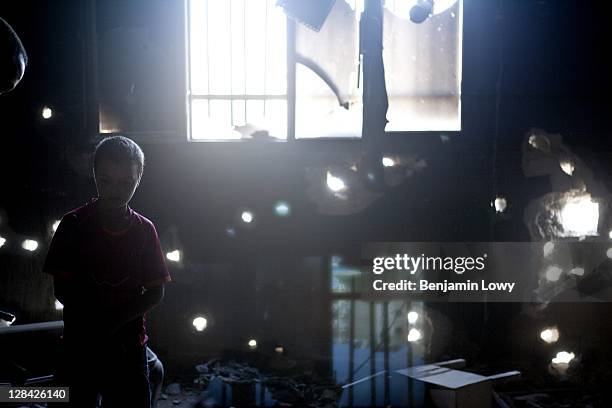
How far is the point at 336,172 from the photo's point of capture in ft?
19.7

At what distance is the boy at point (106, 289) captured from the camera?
2.20m

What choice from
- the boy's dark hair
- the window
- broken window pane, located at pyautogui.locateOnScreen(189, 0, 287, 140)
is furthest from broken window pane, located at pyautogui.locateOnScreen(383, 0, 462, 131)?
the boy's dark hair

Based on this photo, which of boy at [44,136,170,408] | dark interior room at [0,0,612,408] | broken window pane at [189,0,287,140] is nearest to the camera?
boy at [44,136,170,408]

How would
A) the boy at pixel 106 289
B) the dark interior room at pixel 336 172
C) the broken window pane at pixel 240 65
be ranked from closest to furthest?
the boy at pixel 106 289 < the dark interior room at pixel 336 172 < the broken window pane at pixel 240 65

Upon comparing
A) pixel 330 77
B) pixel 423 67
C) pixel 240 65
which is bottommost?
pixel 330 77

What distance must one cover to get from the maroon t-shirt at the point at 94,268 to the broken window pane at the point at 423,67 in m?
4.49

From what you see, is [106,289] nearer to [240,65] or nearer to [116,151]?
[116,151]

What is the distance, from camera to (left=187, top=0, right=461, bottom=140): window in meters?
6.01

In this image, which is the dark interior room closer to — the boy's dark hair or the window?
the window

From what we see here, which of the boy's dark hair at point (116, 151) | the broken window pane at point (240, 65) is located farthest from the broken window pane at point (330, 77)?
the boy's dark hair at point (116, 151)

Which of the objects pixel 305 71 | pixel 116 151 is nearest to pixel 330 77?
pixel 305 71

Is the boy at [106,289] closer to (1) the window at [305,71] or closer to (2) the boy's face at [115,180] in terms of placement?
(2) the boy's face at [115,180]

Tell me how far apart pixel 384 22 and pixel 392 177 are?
2.12 meters

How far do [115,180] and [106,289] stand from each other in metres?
0.56
